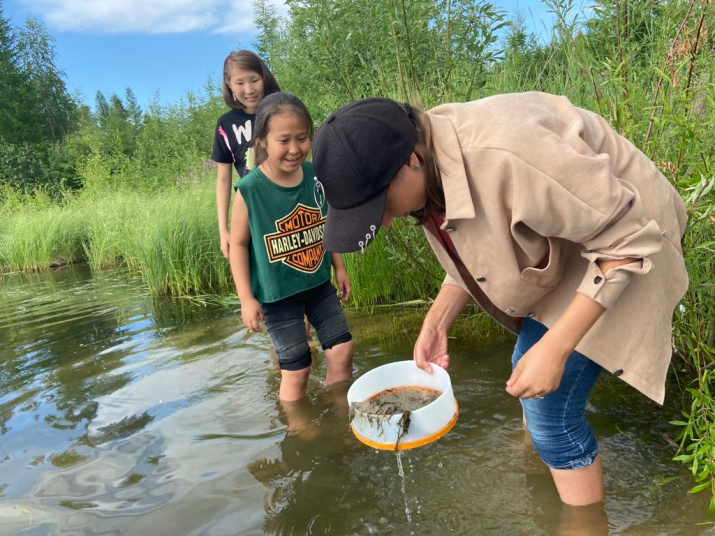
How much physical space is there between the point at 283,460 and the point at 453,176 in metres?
1.77

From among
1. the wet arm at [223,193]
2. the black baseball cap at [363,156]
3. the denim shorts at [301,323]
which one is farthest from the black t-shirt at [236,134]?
the black baseball cap at [363,156]

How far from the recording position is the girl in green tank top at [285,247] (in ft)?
8.75

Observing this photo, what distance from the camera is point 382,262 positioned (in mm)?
4340

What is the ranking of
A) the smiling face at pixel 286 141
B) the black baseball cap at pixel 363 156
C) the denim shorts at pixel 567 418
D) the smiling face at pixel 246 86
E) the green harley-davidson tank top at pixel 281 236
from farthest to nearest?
the smiling face at pixel 246 86, the green harley-davidson tank top at pixel 281 236, the smiling face at pixel 286 141, the denim shorts at pixel 567 418, the black baseball cap at pixel 363 156

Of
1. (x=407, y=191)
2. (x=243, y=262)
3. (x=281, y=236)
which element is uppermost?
(x=407, y=191)

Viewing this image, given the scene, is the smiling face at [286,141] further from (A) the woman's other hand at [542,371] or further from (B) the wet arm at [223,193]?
(A) the woman's other hand at [542,371]

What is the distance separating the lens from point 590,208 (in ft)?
4.09

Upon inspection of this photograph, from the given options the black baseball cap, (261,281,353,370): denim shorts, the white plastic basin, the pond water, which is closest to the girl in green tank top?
(261,281,353,370): denim shorts

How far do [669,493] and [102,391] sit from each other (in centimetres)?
339

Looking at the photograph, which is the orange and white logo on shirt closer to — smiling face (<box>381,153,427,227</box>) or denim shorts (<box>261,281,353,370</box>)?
denim shorts (<box>261,281,353,370</box>)

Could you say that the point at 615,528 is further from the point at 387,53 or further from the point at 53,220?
the point at 53,220

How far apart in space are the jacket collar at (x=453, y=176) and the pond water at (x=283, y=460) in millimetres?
1142

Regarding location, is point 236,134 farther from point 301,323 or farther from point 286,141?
point 301,323

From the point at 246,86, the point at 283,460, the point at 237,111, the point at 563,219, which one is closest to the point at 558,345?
the point at 563,219
